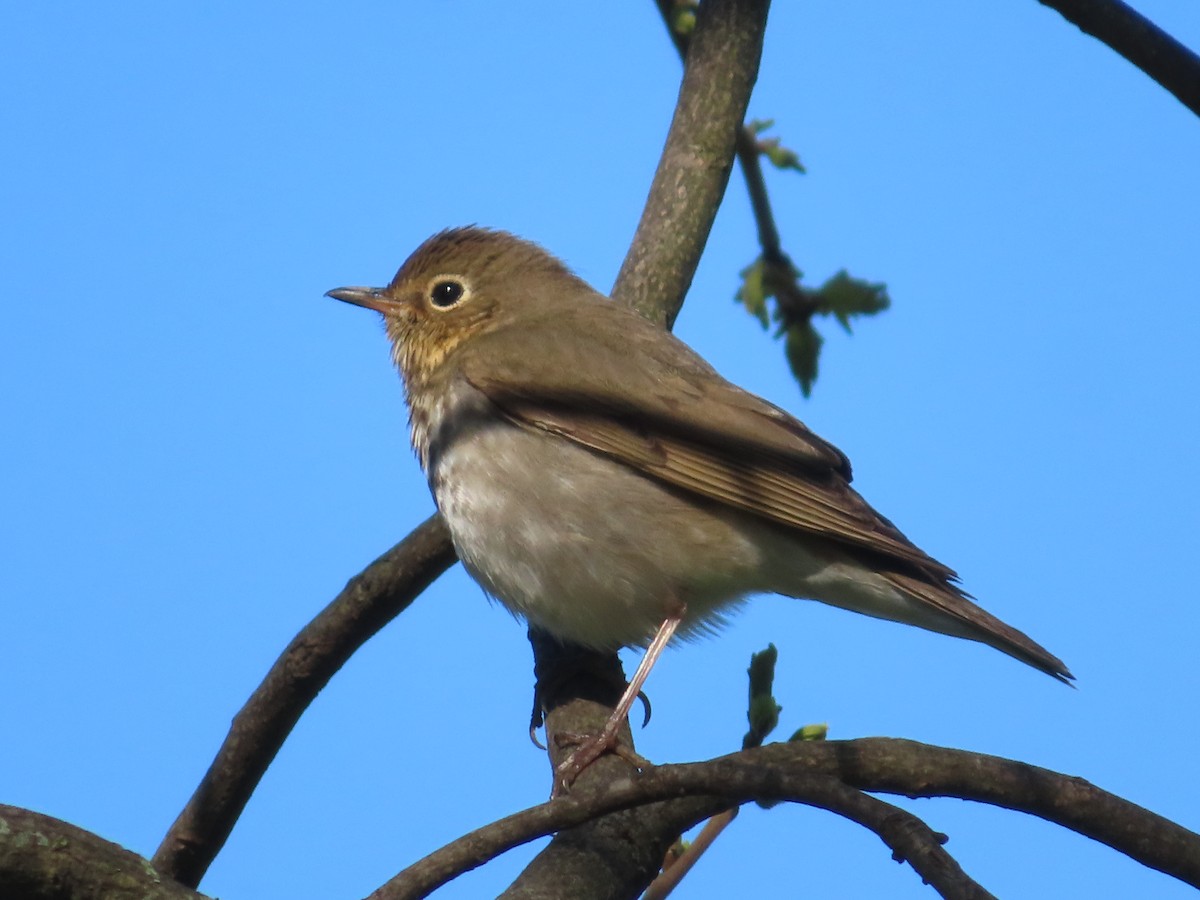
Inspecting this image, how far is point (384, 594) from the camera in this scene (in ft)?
18.9

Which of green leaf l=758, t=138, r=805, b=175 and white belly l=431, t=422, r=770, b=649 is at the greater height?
green leaf l=758, t=138, r=805, b=175

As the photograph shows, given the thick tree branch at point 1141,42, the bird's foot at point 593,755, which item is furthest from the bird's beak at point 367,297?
the thick tree branch at point 1141,42

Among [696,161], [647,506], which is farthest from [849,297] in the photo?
[647,506]

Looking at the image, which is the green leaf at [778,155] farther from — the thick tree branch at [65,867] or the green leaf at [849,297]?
the thick tree branch at [65,867]

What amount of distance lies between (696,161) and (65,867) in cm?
447

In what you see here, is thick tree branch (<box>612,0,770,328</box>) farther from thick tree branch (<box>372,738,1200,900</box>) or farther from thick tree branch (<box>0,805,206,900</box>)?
thick tree branch (<box>0,805,206,900</box>)

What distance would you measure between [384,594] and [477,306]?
1.62m

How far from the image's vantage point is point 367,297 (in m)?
6.93

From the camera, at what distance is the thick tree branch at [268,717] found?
5445 millimetres

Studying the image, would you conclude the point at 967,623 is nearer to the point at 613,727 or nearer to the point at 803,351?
the point at 613,727

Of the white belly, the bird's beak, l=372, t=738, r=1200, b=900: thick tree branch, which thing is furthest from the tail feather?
the bird's beak

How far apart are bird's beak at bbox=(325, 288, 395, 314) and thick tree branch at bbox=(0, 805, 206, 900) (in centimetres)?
396

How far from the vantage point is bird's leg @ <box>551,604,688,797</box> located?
492cm

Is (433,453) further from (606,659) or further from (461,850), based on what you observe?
(461,850)
